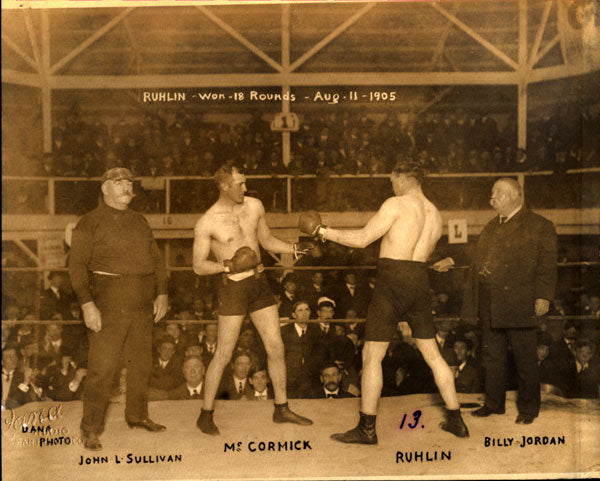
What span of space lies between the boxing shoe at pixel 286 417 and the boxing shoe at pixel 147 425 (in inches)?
35.9

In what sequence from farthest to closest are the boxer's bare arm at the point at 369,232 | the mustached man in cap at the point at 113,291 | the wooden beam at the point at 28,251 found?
the wooden beam at the point at 28,251
the mustached man in cap at the point at 113,291
the boxer's bare arm at the point at 369,232

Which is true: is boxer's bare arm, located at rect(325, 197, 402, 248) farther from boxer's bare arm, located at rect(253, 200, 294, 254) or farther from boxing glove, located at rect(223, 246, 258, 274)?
boxing glove, located at rect(223, 246, 258, 274)

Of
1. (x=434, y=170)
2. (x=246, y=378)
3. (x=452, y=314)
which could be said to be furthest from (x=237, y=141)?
(x=452, y=314)

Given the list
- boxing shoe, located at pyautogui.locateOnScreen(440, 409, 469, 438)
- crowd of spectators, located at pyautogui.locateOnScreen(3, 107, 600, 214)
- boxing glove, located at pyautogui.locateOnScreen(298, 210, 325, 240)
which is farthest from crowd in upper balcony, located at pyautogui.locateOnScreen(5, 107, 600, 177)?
boxing shoe, located at pyautogui.locateOnScreen(440, 409, 469, 438)

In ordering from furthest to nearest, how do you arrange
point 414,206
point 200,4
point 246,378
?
point 246,378
point 200,4
point 414,206

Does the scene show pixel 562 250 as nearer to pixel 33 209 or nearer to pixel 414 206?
pixel 414 206

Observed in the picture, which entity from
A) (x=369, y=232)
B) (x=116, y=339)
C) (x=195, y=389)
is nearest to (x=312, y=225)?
(x=369, y=232)

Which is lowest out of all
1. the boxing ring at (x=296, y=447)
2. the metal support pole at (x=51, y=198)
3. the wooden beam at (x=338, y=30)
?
the boxing ring at (x=296, y=447)

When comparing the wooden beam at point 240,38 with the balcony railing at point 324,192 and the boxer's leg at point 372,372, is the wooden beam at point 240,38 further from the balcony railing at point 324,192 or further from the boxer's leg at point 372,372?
the boxer's leg at point 372,372

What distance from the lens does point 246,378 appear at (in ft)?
16.5

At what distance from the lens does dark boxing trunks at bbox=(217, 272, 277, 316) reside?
4.58 m

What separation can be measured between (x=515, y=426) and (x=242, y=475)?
87.9 inches

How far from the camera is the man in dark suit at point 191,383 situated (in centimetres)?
498

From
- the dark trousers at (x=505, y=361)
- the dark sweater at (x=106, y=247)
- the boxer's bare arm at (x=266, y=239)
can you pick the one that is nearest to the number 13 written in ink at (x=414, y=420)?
the dark trousers at (x=505, y=361)
